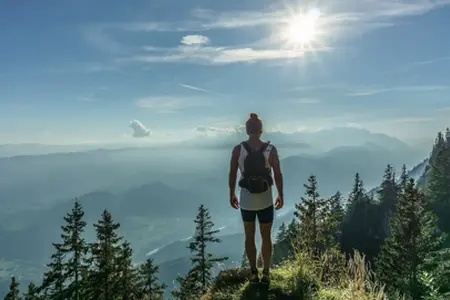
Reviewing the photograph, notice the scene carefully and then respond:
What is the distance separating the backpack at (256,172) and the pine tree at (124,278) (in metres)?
22.3

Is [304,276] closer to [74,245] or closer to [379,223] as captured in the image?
[74,245]

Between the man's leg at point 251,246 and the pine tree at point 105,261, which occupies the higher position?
the man's leg at point 251,246

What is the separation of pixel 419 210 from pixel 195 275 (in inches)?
689

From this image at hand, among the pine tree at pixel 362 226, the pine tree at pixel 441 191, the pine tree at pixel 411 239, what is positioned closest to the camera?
the pine tree at pixel 411 239

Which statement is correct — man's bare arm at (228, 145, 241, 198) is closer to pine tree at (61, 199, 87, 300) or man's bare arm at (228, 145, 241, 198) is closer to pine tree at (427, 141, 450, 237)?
pine tree at (61, 199, 87, 300)

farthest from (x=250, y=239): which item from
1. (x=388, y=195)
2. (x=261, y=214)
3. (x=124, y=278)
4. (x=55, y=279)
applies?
(x=388, y=195)

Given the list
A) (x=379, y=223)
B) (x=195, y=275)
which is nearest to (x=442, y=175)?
(x=379, y=223)

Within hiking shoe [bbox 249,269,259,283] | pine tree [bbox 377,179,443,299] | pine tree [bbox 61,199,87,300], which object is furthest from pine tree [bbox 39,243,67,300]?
hiking shoe [bbox 249,269,259,283]

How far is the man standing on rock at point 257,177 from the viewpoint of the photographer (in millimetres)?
7199

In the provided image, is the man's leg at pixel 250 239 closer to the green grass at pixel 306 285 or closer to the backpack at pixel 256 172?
the green grass at pixel 306 285

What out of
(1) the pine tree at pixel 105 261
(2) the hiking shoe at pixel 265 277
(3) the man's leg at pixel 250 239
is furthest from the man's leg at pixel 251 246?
(1) the pine tree at pixel 105 261

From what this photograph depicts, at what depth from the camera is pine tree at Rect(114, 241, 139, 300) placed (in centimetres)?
2680

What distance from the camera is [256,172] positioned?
7207mm

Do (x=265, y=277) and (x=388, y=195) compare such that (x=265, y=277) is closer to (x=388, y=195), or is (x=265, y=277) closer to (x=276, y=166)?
(x=276, y=166)
